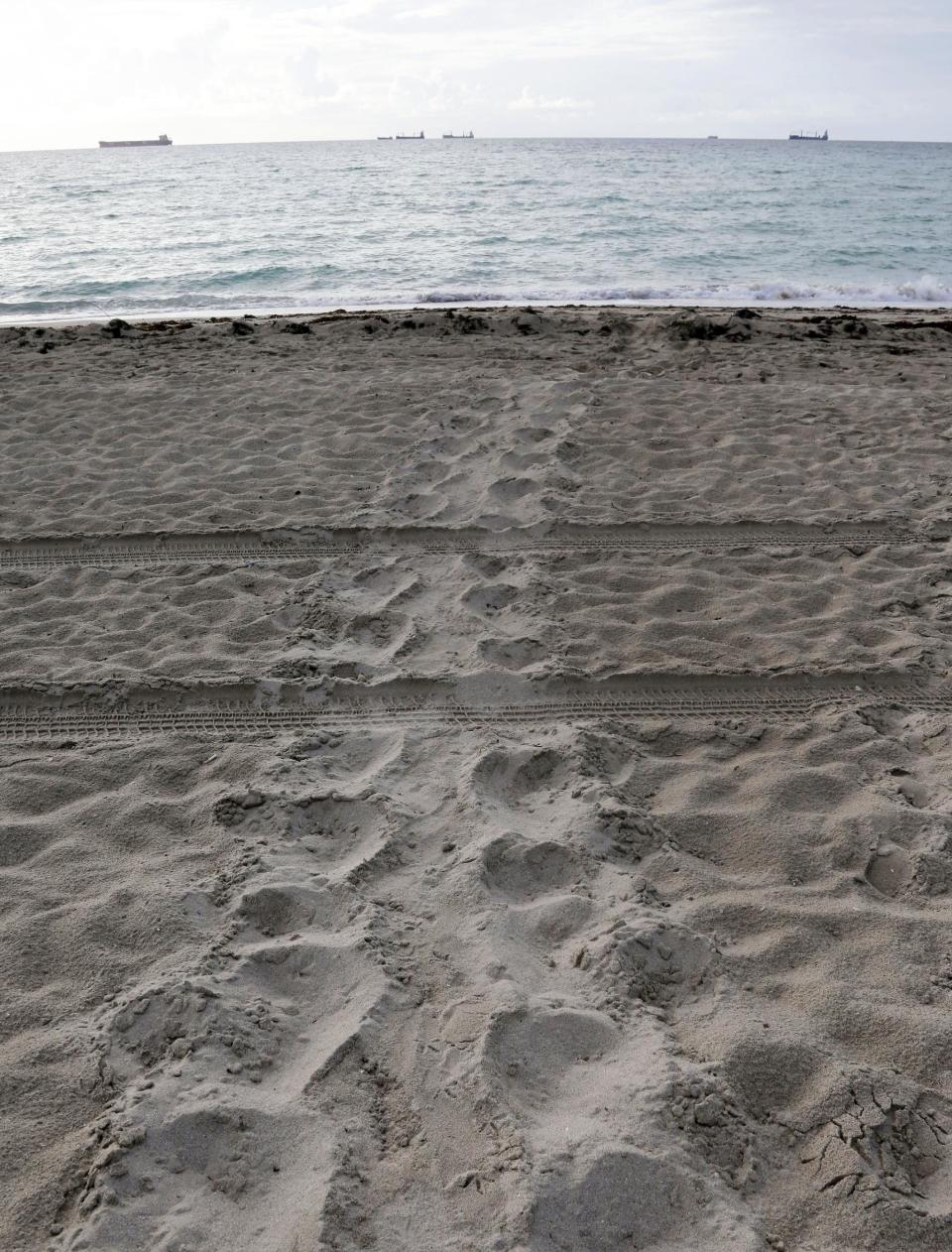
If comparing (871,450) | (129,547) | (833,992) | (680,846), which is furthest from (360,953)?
Result: (871,450)

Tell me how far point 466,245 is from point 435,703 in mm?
17307

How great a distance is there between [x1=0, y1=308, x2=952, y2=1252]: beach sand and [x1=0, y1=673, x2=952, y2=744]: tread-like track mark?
0.06ft

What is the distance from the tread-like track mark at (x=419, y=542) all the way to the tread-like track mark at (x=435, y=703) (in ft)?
3.80

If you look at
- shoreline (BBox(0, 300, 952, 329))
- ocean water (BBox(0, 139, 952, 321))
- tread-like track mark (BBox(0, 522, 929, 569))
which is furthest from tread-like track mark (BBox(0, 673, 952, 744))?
ocean water (BBox(0, 139, 952, 321))

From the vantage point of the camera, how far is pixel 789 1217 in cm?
157

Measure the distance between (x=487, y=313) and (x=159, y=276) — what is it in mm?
8372

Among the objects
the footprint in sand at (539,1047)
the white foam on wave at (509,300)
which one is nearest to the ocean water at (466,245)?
the white foam on wave at (509,300)

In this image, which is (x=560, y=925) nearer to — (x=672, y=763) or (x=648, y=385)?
(x=672, y=763)

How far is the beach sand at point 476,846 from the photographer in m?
1.64

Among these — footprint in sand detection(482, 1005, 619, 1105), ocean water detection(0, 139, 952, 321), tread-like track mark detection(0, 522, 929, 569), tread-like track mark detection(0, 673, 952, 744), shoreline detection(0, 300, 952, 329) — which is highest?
ocean water detection(0, 139, 952, 321)

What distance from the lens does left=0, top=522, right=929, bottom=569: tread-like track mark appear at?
4.29 metres

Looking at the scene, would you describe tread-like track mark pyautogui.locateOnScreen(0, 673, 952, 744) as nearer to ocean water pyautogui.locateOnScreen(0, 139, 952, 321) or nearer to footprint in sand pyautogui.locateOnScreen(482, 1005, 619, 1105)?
footprint in sand pyautogui.locateOnScreen(482, 1005, 619, 1105)

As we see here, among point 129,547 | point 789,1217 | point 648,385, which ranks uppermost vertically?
point 648,385

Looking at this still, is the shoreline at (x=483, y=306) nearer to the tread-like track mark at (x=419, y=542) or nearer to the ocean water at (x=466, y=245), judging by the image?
the ocean water at (x=466, y=245)
